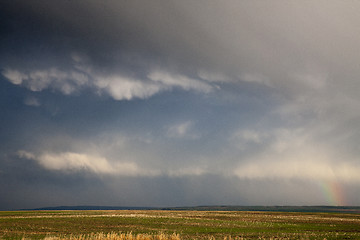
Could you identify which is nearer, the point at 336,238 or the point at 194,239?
the point at 194,239

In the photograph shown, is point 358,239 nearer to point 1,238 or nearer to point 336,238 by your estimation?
point 336,238

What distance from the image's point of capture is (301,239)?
31172 mm

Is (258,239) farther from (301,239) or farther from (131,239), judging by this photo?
(131,239)

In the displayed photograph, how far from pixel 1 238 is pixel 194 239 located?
77.5 feet

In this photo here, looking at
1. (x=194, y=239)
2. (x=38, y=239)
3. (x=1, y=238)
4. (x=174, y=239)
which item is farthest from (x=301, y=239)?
(x=1, y=238)

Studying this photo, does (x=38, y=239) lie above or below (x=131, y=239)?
below

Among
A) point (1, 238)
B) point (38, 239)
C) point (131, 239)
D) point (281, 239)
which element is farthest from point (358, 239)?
point (1, 238)

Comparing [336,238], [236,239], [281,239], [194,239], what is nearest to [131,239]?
[194,239]

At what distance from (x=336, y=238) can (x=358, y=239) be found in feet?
7.61

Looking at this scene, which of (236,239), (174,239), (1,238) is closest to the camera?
(174,239)

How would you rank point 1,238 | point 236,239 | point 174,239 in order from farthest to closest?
point 1,238 → point 236,239 → point 174,239

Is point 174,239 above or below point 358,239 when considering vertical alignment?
above

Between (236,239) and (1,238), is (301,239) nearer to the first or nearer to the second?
(236,239)

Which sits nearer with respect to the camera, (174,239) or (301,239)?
(174,239)
